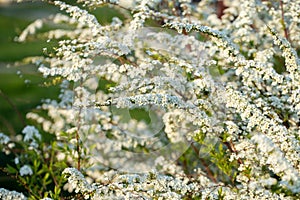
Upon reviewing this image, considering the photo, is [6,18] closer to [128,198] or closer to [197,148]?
[197,148]

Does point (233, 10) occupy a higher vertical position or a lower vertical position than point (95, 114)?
higher

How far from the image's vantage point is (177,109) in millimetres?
2818

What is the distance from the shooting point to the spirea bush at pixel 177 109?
2.19 metres

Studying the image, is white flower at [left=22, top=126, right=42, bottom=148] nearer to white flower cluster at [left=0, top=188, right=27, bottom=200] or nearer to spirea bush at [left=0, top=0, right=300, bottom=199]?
spirea bush at [left=0, top=0, right=300, bottom=199]

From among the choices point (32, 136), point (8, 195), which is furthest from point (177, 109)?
point (32, 136)

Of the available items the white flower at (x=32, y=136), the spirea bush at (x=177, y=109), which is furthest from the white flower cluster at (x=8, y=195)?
the white flower at (x=32, y=136)

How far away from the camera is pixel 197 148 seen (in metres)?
3.32

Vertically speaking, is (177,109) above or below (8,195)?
above

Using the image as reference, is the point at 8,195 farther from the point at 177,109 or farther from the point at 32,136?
the point at 32,136

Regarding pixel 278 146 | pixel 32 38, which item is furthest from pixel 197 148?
pixel 32 38

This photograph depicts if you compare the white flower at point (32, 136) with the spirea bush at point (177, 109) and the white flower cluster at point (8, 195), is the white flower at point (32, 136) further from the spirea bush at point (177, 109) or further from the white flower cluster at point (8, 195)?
the white flower cluster at point (8, 195)

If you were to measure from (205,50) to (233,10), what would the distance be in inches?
21.5

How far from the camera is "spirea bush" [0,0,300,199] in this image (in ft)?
7.17

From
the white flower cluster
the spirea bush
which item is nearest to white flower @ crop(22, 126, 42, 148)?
the spirea bush
